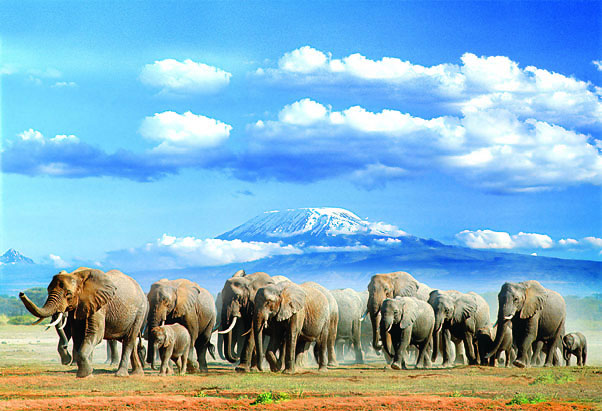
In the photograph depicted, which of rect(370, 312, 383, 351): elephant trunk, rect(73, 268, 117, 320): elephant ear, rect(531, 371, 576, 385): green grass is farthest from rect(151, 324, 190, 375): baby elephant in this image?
rect(531, 371, 576, 385): green grass

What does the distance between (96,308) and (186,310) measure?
15.8 feet

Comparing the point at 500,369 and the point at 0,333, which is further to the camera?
the point at 0,333

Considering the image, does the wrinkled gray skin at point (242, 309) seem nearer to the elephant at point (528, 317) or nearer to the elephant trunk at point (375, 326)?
the elephant trunk at point (375, 326)

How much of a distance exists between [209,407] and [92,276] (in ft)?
21.6

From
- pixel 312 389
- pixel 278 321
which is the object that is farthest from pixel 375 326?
pixel 312 389

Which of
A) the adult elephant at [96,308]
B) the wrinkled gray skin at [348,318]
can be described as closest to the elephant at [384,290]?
the wrinkled gray skin at [348,318]

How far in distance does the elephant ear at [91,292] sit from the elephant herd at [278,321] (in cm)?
3

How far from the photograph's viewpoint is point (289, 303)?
2923cm

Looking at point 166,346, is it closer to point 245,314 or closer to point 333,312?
point 245,314

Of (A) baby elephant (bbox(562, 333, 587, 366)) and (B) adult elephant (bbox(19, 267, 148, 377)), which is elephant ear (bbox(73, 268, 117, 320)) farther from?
(A) baby elephant (bbox(562, 333, 587, 366))

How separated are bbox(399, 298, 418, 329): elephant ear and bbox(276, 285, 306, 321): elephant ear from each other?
15.9ft

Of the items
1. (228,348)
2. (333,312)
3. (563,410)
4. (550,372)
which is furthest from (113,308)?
(550,372)

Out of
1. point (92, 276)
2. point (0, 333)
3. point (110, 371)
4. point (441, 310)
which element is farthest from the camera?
point (0, 333)

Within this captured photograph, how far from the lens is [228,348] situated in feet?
107
